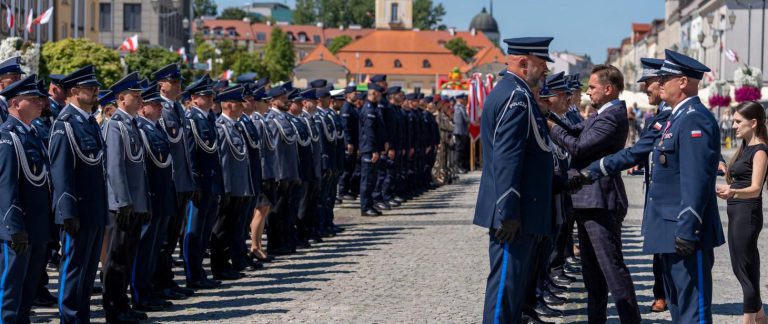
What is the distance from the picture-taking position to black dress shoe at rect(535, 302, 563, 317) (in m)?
10.5

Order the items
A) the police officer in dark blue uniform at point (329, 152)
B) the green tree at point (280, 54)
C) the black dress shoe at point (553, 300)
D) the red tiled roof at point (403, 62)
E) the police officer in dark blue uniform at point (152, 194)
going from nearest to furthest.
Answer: the police officer in dark blue uniform at point (152, 194), the black dress shoe at point (553, 300), the police officer in dark blue uniform at point (329, 152), the green tree at point (280, 54), the red tiled roof at point (403, 62)

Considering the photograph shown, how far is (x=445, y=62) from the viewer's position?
17412 centimetres

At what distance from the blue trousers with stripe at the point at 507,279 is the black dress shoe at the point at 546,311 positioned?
2760 mm

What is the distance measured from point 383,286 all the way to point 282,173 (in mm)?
3177

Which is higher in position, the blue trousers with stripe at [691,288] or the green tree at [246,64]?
the green tree at [246,64]

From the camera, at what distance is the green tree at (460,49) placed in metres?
185

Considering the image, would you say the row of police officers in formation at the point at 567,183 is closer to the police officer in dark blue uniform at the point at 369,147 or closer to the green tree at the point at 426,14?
the police officer in dark blue uniform at the point at 369,147

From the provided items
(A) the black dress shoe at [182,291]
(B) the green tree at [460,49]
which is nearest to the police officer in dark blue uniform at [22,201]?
(A) the black dress shoe at [182,291]

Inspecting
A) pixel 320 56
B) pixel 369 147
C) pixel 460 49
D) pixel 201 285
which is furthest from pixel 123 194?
pixel 460 49

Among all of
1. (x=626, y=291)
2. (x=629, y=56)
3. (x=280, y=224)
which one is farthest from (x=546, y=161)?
A: (x=629, y=56)

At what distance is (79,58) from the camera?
40.8m

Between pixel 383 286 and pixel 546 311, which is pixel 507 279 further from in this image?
pixel 383 286

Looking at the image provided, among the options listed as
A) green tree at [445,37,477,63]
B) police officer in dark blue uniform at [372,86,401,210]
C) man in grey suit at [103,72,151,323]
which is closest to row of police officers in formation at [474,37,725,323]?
man in grey suit at [103,72,151,323]

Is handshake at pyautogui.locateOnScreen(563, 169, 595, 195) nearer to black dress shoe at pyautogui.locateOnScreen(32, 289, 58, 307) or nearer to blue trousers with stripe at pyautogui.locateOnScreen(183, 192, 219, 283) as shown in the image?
blue trousers with stripe at pyautogui.locateOnScreen(183, 192, 219, 283)
